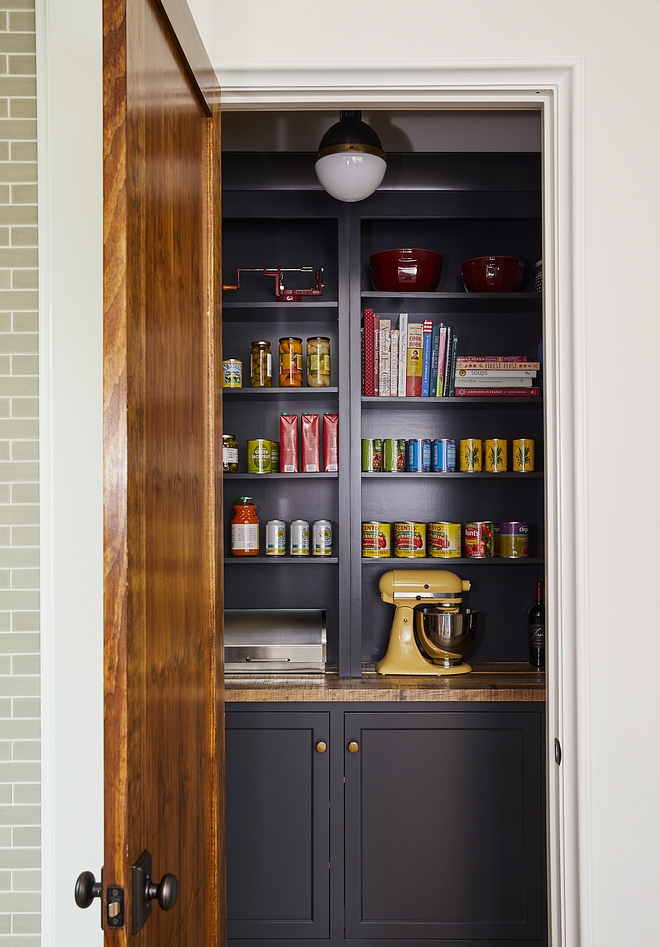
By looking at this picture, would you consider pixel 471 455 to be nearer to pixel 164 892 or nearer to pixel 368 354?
pixel 368 354

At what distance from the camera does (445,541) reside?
2570 mm

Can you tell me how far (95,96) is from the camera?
1.32 m

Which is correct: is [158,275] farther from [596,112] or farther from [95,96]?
[596,112]

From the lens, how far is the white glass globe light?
6.86 feet

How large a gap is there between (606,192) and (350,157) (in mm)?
925

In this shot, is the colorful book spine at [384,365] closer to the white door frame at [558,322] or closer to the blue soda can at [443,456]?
the blue soda can at [443,456]

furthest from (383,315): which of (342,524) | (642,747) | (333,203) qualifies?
(642,747)

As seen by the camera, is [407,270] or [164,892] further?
[407,270]

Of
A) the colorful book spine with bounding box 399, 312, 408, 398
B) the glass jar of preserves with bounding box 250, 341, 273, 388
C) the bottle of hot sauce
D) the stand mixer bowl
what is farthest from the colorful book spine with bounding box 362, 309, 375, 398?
the stand mixer bowl

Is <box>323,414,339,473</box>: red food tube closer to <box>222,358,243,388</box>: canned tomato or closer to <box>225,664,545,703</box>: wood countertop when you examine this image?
<box>222,358,243,388</box>: canned tomato

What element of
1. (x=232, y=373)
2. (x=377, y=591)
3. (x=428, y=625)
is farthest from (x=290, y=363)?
(x=428, y=625)

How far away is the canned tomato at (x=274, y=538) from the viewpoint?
2574 mm

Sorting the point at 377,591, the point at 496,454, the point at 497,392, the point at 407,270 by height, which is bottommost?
the point at 377,591

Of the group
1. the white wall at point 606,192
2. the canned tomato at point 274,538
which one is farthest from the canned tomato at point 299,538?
the white wall at point 606,192
